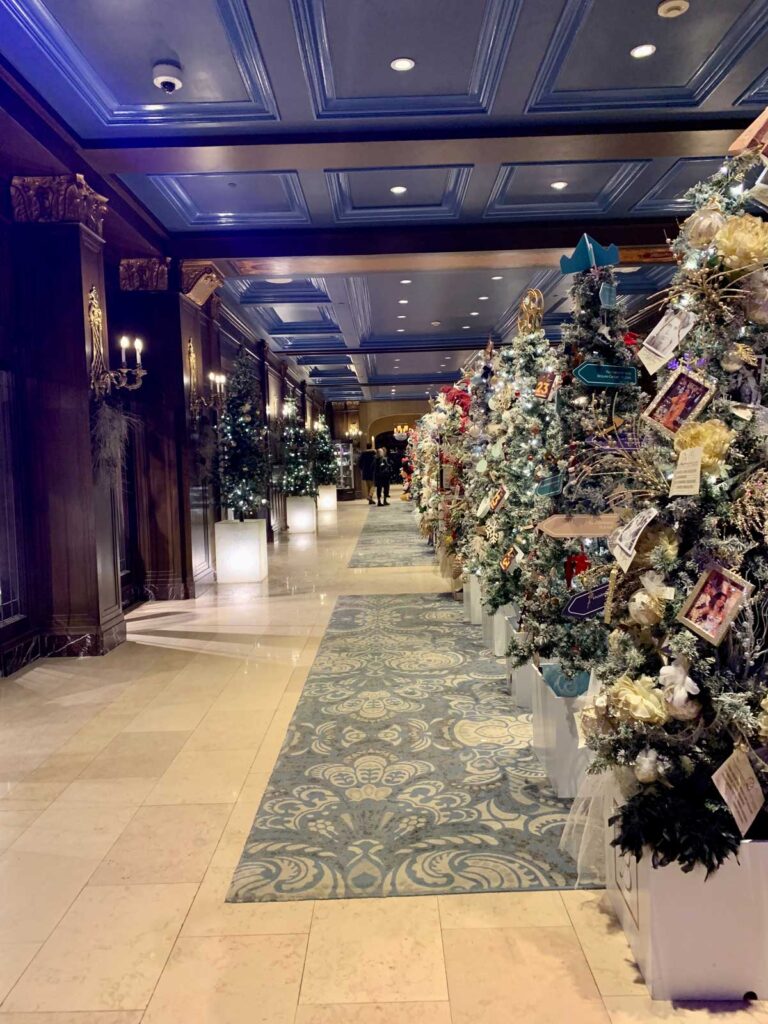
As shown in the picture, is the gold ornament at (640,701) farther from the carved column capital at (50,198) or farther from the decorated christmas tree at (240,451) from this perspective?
the decorated christmas tree at (240,451)

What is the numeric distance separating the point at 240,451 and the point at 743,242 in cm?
737

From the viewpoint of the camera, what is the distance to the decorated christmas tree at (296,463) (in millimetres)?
14141

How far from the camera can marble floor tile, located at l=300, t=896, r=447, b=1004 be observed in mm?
1997

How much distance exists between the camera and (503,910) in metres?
2.34

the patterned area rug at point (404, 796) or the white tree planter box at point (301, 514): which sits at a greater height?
the white tree planter box at point (301, 514)

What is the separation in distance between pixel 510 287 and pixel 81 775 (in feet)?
29.1

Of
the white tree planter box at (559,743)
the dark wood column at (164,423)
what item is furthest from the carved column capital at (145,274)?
the white tree planter box at (559,743)

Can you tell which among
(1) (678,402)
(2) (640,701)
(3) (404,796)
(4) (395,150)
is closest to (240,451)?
(4) (395,150)

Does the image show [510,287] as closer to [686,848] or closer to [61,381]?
[61,381]

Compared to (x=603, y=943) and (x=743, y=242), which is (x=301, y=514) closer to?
(x=603, y=943)

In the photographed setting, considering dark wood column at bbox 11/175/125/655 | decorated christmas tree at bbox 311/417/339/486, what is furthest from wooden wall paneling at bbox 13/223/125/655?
decorated christmas tree at bbox 311/417/339/486

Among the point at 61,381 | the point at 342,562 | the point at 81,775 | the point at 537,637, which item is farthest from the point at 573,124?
the point at 342,562

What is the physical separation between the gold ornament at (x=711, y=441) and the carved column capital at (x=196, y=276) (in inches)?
257

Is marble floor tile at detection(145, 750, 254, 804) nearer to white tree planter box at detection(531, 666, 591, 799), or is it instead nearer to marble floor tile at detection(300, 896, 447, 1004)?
marble floor tile at detection(300, 896, 447, 1004)
